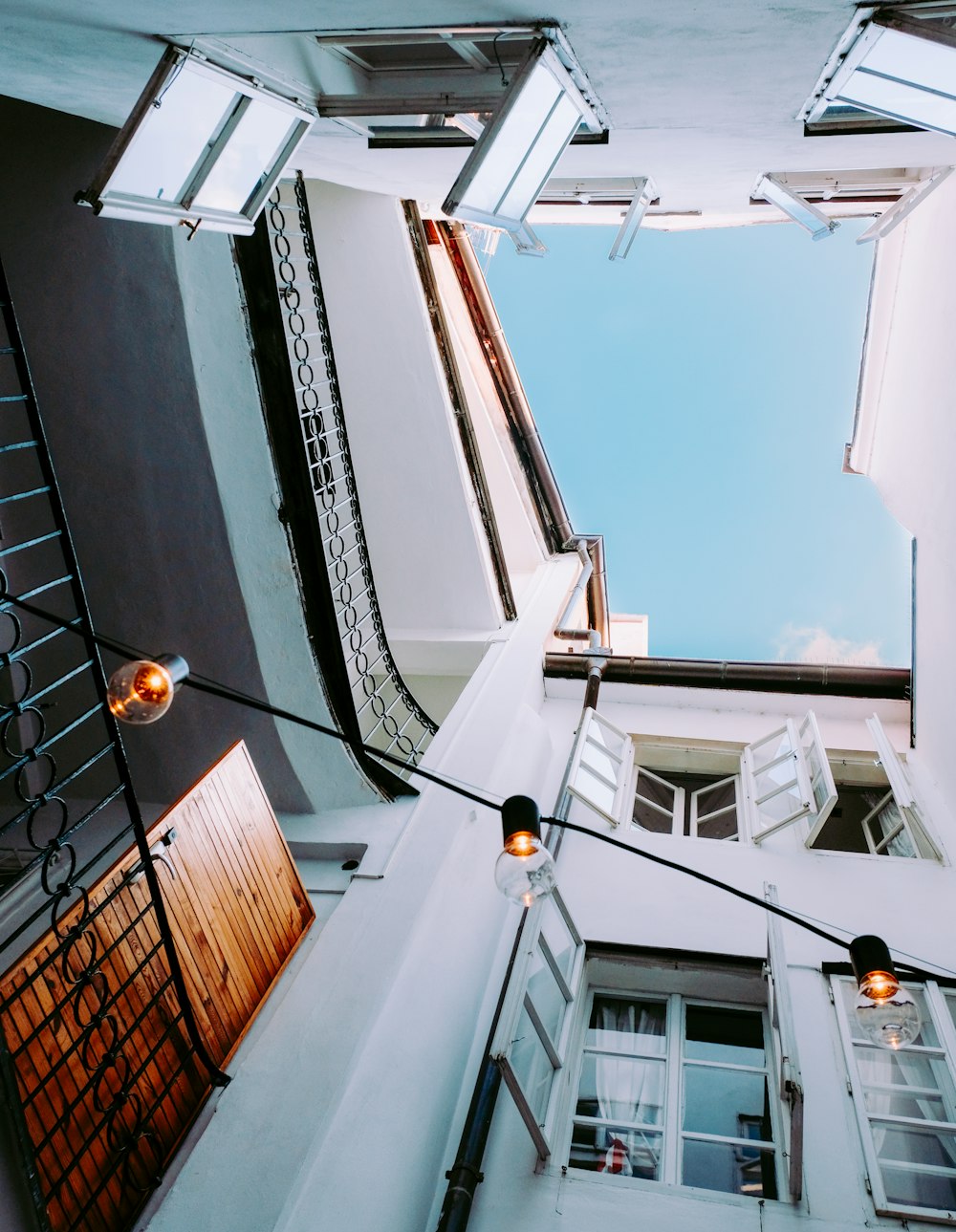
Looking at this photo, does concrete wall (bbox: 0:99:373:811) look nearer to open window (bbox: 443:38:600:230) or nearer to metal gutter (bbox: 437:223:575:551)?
open window (bbox: 443:38:600:230)

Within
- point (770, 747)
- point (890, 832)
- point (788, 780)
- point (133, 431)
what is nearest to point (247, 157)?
point (133, 431)

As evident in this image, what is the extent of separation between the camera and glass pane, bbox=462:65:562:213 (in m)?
4.50

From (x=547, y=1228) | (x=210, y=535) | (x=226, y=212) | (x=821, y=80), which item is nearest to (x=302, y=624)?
(x=210, y=535)

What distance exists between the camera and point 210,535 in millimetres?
7090

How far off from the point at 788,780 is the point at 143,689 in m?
7.38

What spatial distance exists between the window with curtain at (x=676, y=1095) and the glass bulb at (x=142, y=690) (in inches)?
162

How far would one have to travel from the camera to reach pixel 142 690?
11.6 ft

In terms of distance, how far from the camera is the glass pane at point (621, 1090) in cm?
599

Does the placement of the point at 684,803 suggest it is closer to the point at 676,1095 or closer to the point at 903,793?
the point at 903,793

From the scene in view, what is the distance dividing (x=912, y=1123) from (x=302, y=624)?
5.61 m

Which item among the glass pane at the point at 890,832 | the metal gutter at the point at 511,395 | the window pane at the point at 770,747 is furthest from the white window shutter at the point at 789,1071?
the metal gutter at the point at 511,395

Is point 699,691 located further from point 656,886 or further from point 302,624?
point 302,624

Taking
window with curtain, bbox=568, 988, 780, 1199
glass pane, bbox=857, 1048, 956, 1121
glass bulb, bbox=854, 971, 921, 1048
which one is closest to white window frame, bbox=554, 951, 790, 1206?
window with curtain, bbox=568, 988, 780, 1199

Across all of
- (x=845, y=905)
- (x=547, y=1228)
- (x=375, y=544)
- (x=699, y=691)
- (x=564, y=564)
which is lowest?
(x=547, y=1228)
